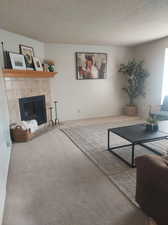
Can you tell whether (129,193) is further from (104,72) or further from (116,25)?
(104,72)

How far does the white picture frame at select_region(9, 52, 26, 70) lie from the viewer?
339 cm

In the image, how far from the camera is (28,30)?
333 cm

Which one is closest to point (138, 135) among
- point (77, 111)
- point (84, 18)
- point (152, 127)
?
point (152, 127)

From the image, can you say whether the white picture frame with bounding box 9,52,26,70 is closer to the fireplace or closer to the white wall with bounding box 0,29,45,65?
the white wall with bounding box 0,29,45,65

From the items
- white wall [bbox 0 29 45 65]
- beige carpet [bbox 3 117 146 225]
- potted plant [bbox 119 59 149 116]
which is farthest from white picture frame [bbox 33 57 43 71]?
potted plant [bbox 119 59 149 116]

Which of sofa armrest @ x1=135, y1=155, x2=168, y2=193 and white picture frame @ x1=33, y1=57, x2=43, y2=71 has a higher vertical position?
white picture frame @ x1=33, y1=57, x2=43, y2=71

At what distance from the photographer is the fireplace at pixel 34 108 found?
12.5 ft

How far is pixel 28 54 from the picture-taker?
3.85 meters

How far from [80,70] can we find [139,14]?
2.61 meters

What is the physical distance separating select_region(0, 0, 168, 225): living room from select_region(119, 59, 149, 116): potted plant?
7cm

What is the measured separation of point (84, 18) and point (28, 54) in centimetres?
180

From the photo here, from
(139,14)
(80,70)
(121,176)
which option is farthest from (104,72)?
(121,176)

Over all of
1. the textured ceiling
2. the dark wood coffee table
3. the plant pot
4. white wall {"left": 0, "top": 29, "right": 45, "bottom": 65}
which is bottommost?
the plant pot

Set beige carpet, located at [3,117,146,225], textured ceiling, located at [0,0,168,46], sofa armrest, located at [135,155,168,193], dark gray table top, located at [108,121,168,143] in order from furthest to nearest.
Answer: dark gray table top, located at [108,121,168,143]
textured ceiling, located at [0,0,168,46]
beige carpet, located at [3,117,146,225]
sofa armrest, located at [135,155,168,193]
